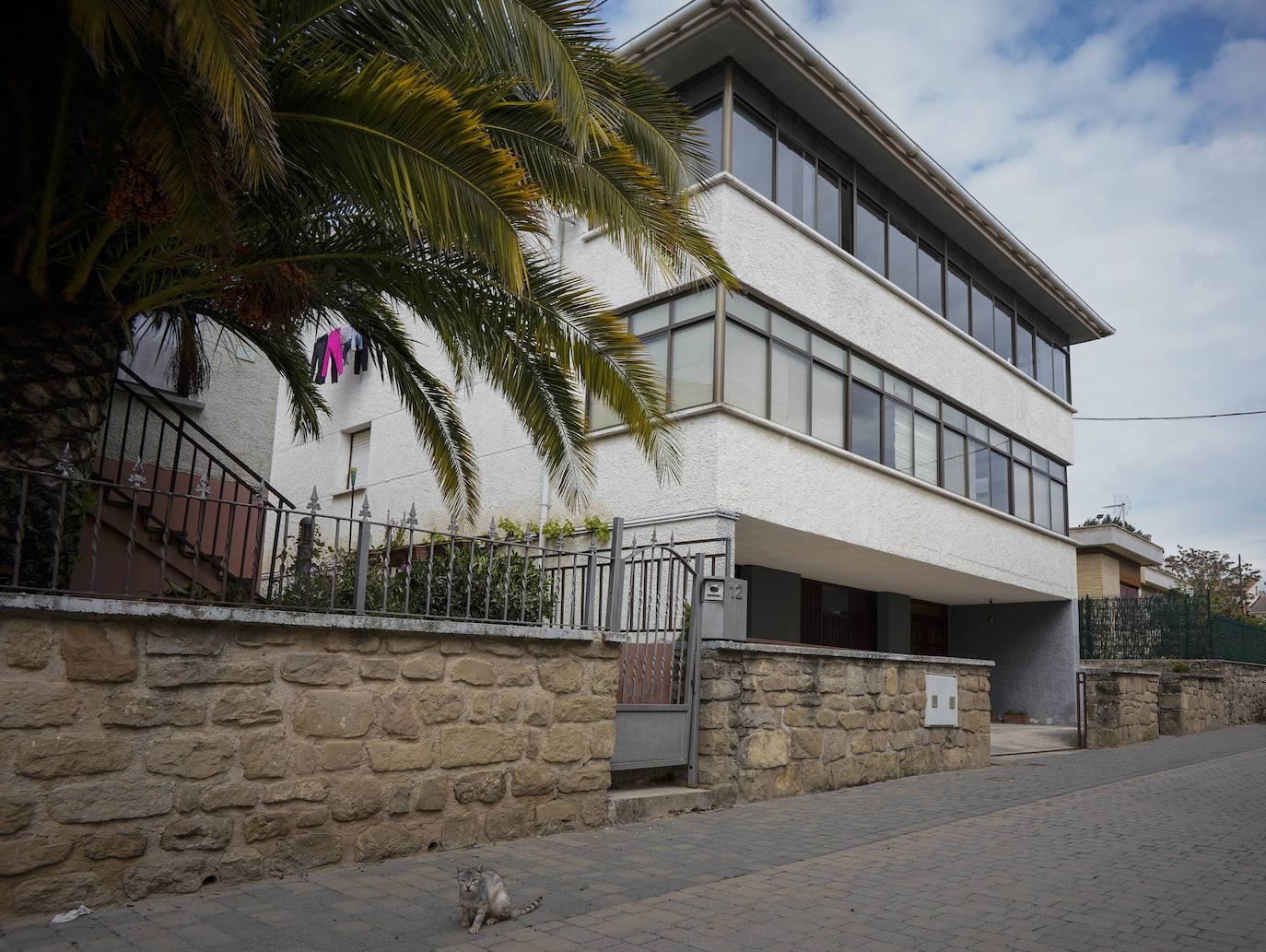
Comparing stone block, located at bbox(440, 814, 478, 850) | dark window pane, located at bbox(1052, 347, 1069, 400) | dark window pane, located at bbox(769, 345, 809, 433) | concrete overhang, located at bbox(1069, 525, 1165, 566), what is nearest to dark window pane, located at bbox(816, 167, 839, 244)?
dark window pane, located at bbox(769, 345, 809, 433)

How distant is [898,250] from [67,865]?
14.2m

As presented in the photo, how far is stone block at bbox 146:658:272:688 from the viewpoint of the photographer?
472 centimetres

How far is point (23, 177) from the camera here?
4828 millimetres

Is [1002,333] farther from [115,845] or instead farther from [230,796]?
[115,845]

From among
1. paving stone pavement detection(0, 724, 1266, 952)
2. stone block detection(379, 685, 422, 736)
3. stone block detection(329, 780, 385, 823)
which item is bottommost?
paving stone pavement detection(0, 724, 1266, 952)

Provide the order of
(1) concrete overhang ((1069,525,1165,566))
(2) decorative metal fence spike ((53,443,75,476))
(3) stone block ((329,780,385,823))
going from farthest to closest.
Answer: (1) concrete overhang ((1069,525,1165,566)) → (3) stone block ((329,780,385,823)) → (2) decorative metal fence spike ((53,443,75,476))

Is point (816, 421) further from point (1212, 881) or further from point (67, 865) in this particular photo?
point (67, 865)

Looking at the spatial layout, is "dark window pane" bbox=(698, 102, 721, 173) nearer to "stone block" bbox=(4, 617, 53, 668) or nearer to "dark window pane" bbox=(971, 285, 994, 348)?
"dark window pane" bbox=(971, 285, 994, 348)

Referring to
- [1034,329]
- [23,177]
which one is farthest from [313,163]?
[1034,329]

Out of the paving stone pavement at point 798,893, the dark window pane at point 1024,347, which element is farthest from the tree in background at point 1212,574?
the paving stone pavement at point 798,893

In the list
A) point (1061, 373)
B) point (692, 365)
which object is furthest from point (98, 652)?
point (1061, 373)

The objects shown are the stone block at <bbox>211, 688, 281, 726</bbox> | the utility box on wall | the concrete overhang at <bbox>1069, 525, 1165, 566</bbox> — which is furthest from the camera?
the concrete overhang at <bbox>1069, 525, 1165, 566</bbox>

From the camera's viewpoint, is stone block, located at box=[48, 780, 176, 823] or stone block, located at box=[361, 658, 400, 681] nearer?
stone block, located at box=[48, 780, 176, 823]

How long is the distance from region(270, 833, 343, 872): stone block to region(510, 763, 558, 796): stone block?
1250 mm
